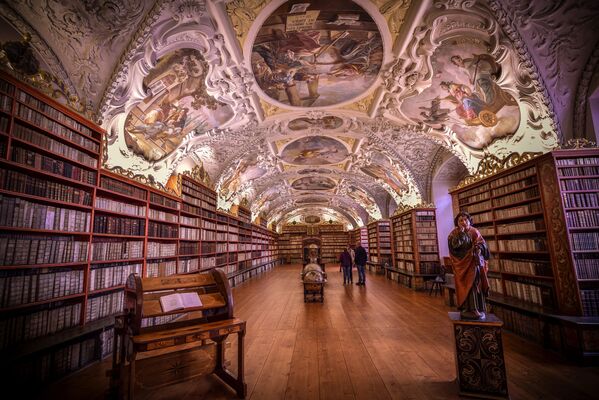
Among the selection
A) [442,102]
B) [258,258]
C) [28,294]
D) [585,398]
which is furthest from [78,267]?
[258,258]

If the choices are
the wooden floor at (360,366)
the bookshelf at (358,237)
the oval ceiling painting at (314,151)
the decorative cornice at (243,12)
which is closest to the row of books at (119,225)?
the wooden floor at (360,366)

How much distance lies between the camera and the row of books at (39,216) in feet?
9.73

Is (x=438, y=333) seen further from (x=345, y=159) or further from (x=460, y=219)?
(x=345, y=159)

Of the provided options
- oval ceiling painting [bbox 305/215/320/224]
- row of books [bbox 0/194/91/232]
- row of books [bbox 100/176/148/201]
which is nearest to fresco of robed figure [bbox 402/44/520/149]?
row of books [bbox 100/176/148/201]

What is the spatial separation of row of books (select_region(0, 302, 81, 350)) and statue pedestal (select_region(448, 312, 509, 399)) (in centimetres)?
490

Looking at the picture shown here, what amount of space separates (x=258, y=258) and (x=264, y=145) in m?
10.1

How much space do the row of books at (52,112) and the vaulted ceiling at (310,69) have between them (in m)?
0.21

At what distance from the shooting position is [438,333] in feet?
15.7

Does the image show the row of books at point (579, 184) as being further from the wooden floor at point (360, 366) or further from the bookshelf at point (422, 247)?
the bookshelf at point (422, 247)

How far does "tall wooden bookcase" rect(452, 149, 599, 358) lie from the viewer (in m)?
4.00

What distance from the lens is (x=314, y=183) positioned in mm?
16656

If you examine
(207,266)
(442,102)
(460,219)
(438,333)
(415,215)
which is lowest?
(438,333)

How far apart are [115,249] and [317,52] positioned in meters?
5.23

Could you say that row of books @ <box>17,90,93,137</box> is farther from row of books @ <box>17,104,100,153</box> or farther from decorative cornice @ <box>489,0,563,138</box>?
decorative cornice @ <box>489,0,563,138</box>
